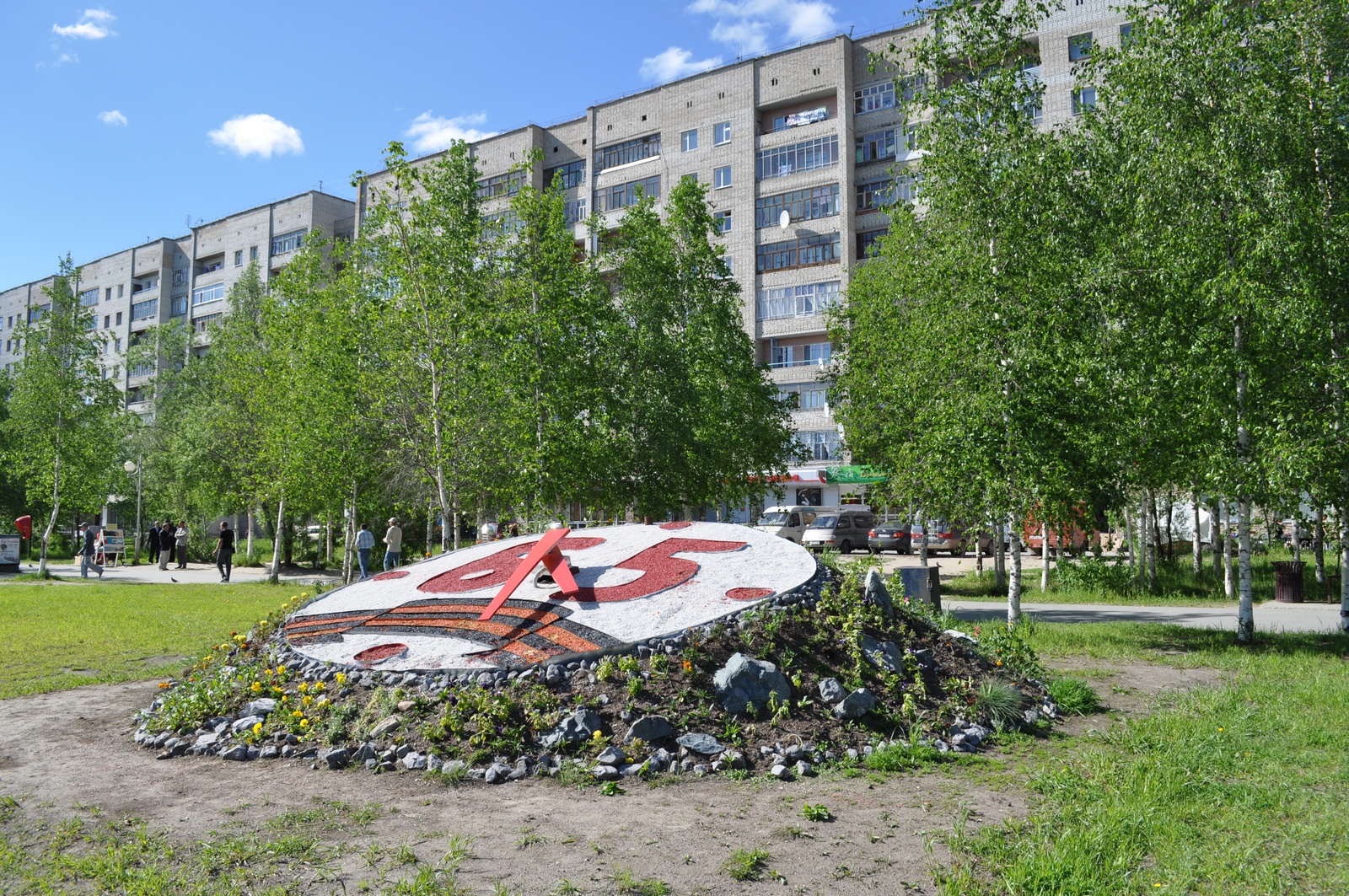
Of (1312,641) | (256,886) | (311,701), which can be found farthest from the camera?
(1312,641)

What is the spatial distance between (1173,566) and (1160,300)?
14211mm

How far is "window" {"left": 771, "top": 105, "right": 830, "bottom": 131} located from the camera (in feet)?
155

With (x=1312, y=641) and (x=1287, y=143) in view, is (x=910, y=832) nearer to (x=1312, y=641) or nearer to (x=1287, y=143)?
(x=1312, y=641)

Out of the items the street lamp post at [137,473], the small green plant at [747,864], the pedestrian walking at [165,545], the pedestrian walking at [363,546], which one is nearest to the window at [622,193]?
the street lamp post at [137,473]

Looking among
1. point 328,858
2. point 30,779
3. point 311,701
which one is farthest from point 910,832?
point 30,779

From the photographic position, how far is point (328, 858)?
4758 mm

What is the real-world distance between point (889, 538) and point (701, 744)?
3379 cm

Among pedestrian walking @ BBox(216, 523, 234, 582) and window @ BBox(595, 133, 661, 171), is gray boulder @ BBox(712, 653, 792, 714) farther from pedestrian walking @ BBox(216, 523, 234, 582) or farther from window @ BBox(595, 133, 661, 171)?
window @ BBox(595, 133, 661, 171)

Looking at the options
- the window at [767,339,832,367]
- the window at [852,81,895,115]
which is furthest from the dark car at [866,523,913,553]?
the window at [852,81,895,115]

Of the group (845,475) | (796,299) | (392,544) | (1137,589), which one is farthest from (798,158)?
(392,544)

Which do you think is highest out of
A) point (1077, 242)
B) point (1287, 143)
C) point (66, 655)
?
point (1287, 143)

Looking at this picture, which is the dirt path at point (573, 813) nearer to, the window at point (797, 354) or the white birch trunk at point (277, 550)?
the white birch trunk at point (277, 550)

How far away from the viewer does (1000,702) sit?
767 centimetres

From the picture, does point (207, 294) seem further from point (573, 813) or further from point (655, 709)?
point (573, 813)
